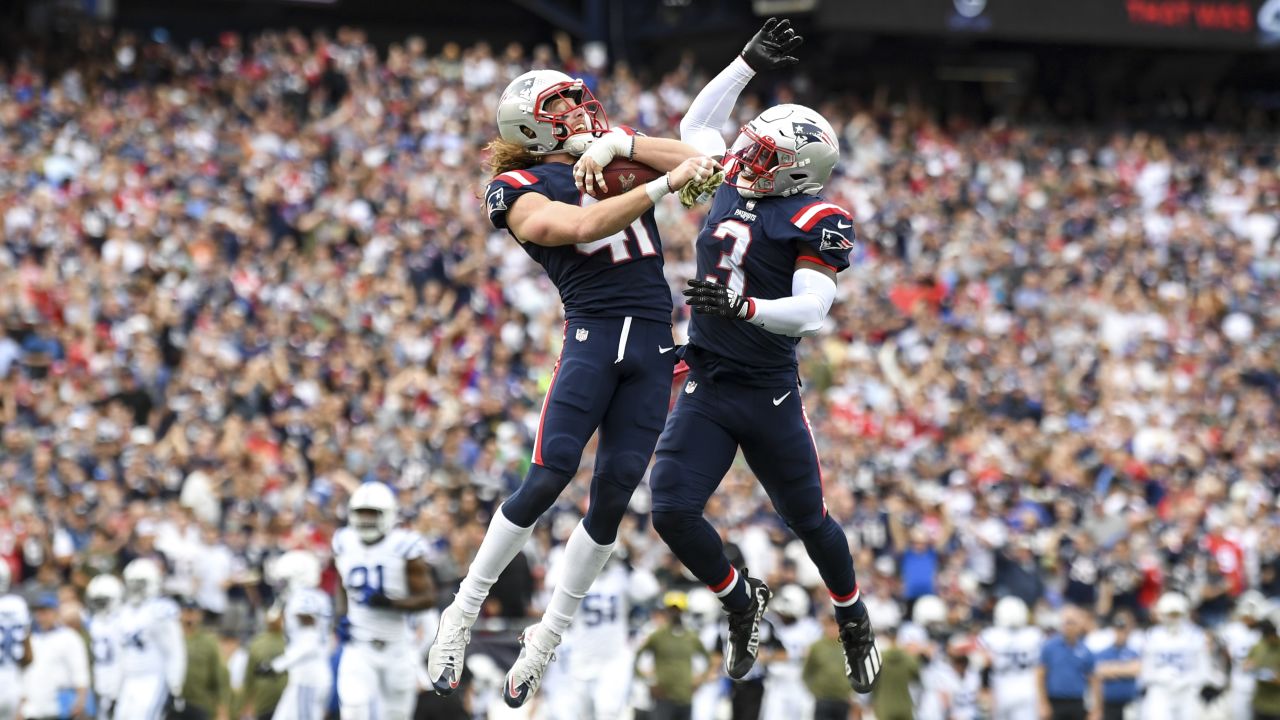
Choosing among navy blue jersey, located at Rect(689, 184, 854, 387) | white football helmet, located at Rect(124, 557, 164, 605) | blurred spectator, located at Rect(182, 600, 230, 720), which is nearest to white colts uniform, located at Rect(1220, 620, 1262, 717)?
blurred spectator, located at Rect(182, 600, 230, 720)

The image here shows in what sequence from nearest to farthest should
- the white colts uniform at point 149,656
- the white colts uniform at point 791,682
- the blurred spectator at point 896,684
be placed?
1. the white colts uniform at point 149,656
2. the blurred spectator at point 896,684
3. the white colts uniform at point 791,682

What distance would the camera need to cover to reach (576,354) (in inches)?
274

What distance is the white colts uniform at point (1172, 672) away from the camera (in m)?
15.8

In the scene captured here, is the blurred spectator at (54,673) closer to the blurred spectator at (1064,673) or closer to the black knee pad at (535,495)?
the black knee pad at (535,495)

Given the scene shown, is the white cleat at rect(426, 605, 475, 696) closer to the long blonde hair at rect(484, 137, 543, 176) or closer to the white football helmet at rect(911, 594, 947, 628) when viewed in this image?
the long blonde hair at rect(484, 137, 543, 176)

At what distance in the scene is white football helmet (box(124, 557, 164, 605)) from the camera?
13.6 meters

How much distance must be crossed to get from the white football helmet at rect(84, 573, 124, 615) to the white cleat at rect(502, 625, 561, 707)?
24.1 ft

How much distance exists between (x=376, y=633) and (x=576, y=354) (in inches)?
212

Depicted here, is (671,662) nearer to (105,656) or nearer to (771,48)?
(105,656)

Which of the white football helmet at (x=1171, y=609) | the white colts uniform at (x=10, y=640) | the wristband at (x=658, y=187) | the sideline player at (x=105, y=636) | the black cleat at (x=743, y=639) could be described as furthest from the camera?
the white football helmet at (x=1171, y=609)

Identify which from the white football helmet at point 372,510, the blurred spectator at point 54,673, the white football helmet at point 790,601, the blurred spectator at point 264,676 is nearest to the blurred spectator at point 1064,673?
the white football helmet at point 790,601

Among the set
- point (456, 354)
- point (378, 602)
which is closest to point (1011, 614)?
point (456, 354)

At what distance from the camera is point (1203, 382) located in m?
20.9

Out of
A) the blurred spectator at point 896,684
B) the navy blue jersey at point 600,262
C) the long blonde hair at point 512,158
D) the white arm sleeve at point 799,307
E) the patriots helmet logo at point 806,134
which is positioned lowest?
the blurred spectator at point 896,684
